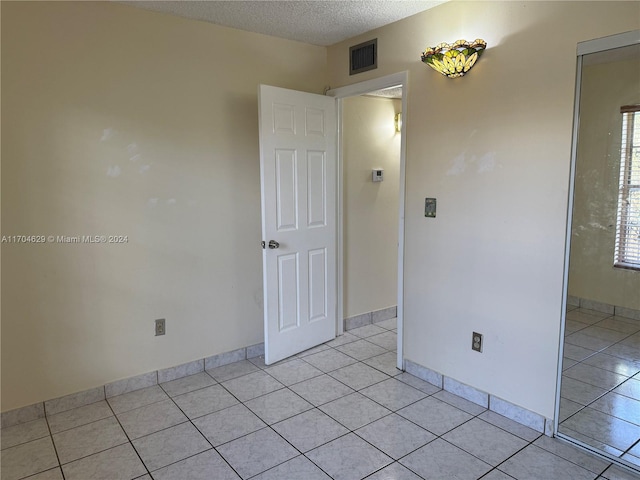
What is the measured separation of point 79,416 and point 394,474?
1.89m

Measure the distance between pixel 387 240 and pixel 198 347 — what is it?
206 cm

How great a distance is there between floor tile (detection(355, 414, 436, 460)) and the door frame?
0.72 m

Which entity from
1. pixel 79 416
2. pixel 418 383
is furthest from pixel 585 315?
pixel 79 416

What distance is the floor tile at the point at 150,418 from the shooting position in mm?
2438

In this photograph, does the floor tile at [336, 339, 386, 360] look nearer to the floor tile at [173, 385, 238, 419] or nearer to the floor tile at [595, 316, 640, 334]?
the floor tile at [173, 385, 238, 419]

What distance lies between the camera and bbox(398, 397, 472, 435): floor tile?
2.46m

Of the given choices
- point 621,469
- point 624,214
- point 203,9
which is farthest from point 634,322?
point 203,9

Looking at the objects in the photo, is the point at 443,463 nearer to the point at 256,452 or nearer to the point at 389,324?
the point at 256,452

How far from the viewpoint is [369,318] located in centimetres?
418

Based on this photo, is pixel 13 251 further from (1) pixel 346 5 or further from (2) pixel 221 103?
(1) pixel 346 5

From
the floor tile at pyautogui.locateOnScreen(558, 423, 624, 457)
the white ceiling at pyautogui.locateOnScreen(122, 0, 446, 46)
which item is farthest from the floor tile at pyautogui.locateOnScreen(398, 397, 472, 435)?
the white ceiling at pyautogui.locateOnScreen(122, 0, 446, 46)

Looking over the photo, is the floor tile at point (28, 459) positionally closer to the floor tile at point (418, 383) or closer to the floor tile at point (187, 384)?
the floor tile at point (187, 384)

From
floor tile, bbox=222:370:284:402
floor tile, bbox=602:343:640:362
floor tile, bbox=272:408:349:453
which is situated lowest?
floor tile, bbox=272:408:349:453

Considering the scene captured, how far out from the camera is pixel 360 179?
156 inches
